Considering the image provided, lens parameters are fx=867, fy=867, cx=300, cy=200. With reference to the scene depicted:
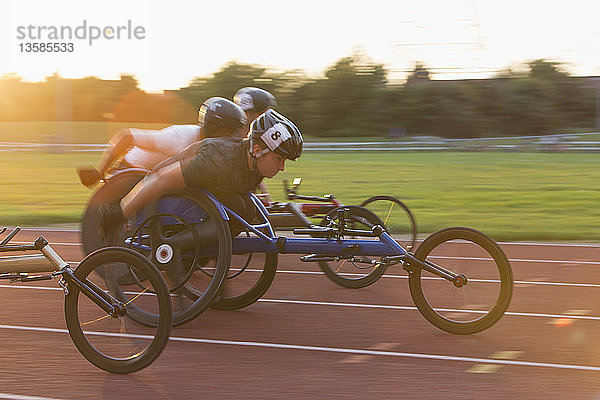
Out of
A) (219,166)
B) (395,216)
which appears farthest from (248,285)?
(395,216)

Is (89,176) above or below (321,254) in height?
above

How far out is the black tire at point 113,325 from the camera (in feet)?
15.6

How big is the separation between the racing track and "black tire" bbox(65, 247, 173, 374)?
4.8 inches

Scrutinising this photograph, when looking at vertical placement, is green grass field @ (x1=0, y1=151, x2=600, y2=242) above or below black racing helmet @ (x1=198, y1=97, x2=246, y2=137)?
below

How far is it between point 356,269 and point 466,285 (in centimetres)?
185

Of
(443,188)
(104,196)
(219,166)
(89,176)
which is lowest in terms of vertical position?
(443,188)

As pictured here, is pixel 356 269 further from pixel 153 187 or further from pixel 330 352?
pixel 153 187

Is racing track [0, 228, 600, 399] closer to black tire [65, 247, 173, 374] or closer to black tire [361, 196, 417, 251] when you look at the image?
black tire [65, 247, 173, 374]

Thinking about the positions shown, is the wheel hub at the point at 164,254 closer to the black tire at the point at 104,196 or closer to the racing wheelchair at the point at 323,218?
the racing wheelchair at the point at 323,218

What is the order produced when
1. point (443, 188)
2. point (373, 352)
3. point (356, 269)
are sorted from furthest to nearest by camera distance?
point (443, 188), point (356, 269), point (373, 352)

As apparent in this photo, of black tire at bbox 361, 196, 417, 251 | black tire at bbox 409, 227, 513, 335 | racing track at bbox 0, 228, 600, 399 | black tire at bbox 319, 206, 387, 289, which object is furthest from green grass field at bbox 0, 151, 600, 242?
black tire at bbox 409, 227, 513, 335

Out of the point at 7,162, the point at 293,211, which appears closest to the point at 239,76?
the point at 7,162

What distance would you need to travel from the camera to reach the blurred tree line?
186 feet

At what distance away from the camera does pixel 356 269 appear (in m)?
7.66
